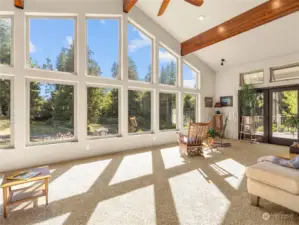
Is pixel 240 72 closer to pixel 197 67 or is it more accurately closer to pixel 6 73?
pixel 197 67

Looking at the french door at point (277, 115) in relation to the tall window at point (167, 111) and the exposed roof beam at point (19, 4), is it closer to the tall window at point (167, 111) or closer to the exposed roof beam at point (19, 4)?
the tall window at point (167, 111)

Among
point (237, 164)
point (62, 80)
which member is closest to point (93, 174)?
point (62, 80)

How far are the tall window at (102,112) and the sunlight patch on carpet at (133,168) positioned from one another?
1.12 meters

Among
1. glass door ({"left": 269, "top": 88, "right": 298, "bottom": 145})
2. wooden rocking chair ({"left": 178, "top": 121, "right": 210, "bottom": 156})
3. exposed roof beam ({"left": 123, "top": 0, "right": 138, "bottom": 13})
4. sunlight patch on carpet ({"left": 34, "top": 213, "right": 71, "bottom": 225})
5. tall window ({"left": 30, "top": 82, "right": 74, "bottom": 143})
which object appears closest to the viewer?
sunlight patch on carpet ({"left": 34, "top": 213, "right": 71, "bottom": 225})

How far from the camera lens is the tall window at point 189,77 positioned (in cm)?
704

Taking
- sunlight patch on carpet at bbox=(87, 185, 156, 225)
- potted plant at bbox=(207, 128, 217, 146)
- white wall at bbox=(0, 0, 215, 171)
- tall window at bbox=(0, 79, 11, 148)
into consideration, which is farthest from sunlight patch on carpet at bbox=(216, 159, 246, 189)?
tall window at bbox=(0, 79, 11, 148)

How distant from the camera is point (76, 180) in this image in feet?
10.3

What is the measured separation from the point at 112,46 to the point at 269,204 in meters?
5.14

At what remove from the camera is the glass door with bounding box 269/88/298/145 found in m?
5.64

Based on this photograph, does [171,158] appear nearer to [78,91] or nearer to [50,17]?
Result: [78,91]

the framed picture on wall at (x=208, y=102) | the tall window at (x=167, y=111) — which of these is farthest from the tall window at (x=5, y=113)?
the framed picture on wall at (x=208, y=102)

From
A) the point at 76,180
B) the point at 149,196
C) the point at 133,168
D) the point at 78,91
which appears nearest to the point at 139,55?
the point at 78,91

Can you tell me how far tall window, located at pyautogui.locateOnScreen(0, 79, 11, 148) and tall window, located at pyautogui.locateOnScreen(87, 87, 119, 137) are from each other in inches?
67.2

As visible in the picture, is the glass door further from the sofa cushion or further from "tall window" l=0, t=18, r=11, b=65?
"tall window" l=0, t=18, r=11, b=65
